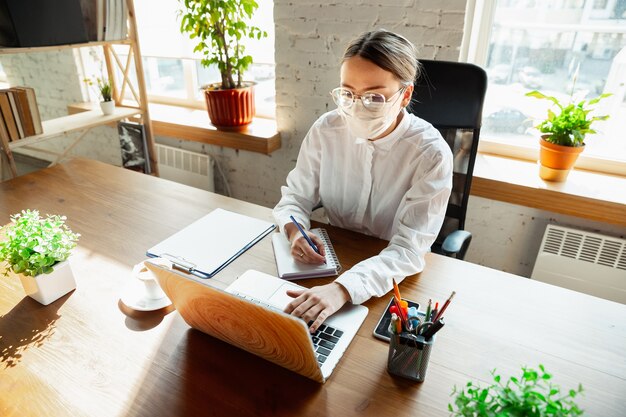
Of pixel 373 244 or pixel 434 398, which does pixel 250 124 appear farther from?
pixel 434 398

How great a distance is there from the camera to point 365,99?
1106mm

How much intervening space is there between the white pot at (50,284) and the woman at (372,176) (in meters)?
0.54

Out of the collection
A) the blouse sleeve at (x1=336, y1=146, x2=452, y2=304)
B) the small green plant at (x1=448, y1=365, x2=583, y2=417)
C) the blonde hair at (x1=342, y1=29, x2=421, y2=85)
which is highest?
the blonde hair at (x1=342, y1=29, x2=421, y2=85)

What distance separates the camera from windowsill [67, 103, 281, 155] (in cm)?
227

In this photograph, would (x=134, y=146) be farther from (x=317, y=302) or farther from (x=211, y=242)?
(x=317, y=302)

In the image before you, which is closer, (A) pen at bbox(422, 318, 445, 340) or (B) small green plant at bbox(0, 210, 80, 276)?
(A) pen at bbox(422, 318, 445, 340)

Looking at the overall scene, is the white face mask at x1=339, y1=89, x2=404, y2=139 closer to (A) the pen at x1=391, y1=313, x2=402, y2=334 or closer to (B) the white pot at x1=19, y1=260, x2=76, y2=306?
(A) the pen at x1=391, y1=313, x2=402, y2=334

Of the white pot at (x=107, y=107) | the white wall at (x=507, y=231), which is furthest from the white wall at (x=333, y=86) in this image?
the white pot at (x=107, y=107)

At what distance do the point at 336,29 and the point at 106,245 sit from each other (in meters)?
1.40

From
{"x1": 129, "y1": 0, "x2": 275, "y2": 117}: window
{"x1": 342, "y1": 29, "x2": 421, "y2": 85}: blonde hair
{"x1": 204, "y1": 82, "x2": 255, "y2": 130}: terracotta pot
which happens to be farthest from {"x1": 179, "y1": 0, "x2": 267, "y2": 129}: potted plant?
{"x1": 342, "y1": 29, "x2": 421, "y2": 85}: blonde hair

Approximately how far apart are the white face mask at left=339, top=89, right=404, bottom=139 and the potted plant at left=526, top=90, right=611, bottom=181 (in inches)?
36.0

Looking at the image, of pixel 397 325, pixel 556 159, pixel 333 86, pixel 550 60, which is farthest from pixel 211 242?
pixel 550 60

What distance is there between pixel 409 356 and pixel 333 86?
5.23 feet

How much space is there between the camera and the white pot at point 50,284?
93 cm
